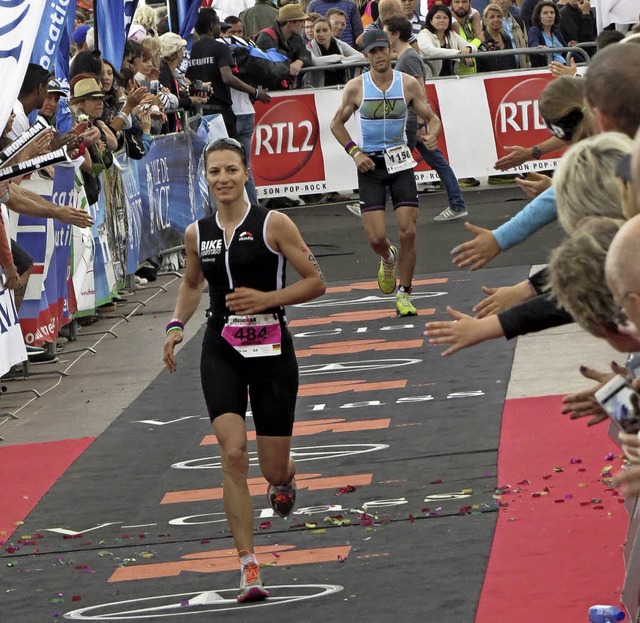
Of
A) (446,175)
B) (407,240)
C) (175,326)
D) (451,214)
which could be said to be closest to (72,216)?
(407,240)

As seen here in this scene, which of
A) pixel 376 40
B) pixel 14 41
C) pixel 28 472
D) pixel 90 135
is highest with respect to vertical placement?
pixel 14 41

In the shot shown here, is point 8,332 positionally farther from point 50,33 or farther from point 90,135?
point 50,33

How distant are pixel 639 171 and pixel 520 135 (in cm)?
1704

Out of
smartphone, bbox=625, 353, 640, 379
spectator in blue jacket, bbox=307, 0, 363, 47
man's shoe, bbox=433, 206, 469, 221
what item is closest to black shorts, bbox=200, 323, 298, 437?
smartphone, bbox=625, 353, 640, 379

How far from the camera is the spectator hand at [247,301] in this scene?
22.7ft

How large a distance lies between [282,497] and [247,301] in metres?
1.03

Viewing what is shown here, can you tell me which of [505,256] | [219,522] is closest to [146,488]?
[219,522]

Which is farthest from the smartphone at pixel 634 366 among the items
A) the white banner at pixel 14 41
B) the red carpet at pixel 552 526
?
the white banner at pixel 14 41

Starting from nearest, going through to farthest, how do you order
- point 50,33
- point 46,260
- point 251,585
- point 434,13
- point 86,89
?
point 251,585
point 50,33
point 46,260
point 86,89
point 434,13

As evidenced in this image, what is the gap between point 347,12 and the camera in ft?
69.2

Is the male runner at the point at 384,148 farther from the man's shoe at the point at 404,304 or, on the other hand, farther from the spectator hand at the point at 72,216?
the spectator hand at the point at 72,216

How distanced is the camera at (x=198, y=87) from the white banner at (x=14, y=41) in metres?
7.18

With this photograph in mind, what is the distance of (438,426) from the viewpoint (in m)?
9.34

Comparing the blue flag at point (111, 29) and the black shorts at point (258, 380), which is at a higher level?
the blue flag at point (111, 29)
